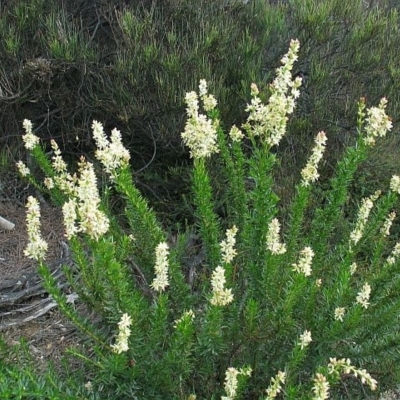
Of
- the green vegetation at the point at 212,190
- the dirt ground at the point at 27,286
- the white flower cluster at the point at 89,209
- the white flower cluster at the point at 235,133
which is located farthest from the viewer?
the dirt ground at the point at 27,286

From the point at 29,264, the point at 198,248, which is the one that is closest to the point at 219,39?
the point at 198,248

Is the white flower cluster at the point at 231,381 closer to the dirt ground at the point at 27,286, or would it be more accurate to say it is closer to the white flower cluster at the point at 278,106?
the white flower cluster at the point at 278,106

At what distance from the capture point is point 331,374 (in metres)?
2.10

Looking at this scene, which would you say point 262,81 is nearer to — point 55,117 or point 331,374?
point 55,117

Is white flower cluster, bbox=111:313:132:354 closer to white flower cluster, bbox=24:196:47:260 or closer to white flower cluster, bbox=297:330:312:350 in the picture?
white flower cluster, bbox=24:196:47:260

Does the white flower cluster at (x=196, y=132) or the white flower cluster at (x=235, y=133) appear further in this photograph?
the white flower cluster at (x=235, y=133)

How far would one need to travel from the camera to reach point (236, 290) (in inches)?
Answer: 114

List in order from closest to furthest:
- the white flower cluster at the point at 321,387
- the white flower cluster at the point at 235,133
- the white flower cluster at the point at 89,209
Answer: the white flower cluster at the point at 321,387 < the white flower cluster at the point at 89,209 < the white flower cluster at the point at 235,133

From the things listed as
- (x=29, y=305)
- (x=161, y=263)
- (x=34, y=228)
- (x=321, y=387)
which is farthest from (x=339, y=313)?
(x=29, y=305)

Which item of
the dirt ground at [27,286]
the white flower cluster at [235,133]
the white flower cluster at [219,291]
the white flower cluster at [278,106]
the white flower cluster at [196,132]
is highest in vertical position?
the white flower cluster at [278,106]

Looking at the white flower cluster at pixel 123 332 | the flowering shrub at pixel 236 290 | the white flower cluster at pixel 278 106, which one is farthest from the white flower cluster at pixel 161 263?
the white flower cluster at pixel 278 106

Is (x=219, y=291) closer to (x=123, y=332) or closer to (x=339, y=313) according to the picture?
(x=123, y=332)

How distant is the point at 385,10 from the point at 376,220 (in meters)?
3.20

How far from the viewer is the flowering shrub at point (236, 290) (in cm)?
226
